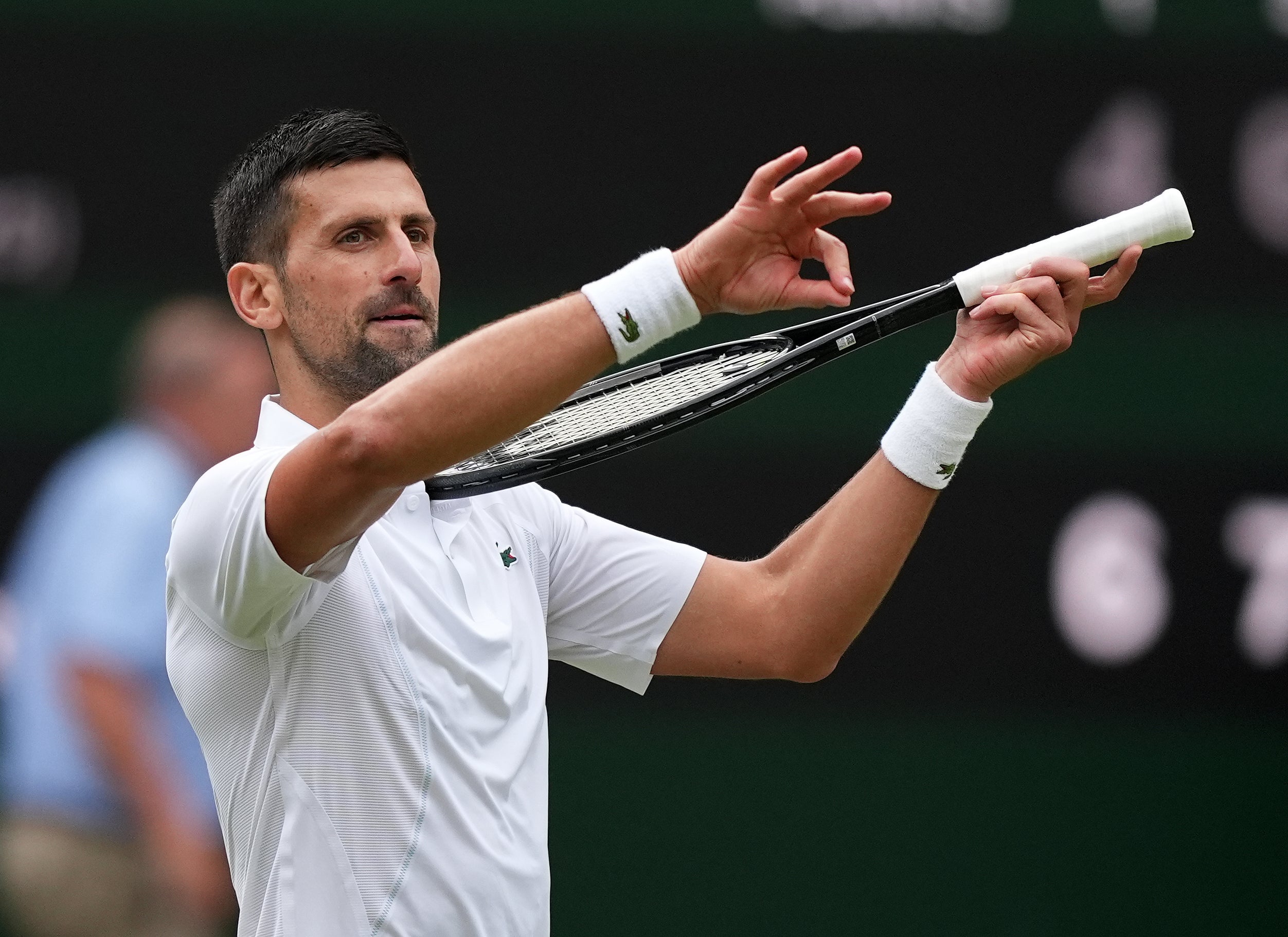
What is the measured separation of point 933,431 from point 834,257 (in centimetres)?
31

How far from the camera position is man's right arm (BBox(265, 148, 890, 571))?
6.37 ft

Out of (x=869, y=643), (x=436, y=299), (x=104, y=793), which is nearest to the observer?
(x=436, y=299)

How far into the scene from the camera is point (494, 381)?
1.94 metres

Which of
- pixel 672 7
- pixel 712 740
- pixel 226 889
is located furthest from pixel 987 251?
pixel 226 889

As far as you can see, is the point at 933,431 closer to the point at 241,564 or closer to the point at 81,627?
the point at 241,564

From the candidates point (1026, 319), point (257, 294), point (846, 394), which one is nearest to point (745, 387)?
point (1026, 319)

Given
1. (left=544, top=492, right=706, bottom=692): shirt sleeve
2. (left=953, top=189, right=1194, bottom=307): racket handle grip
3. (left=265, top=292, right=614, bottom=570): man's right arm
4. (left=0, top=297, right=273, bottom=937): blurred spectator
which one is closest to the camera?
(left=265, top=292, right=614, bottom=570): man's right arm

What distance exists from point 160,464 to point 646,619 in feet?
4.81

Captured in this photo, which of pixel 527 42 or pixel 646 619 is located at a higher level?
pixel 527 42

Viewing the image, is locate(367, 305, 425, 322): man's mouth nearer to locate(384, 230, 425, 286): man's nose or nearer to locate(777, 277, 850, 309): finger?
locate(384, 230, 425, 286): man's nose

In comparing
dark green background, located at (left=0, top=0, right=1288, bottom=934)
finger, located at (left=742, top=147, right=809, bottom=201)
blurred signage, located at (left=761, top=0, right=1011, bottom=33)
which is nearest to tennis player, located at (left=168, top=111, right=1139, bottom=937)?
finger, located at (left=742, top=147, right=809, bottom=201)

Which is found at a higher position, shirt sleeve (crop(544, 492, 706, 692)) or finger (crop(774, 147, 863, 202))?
finger (crop(774, 147, 863, 202))

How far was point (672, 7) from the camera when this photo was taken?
12.6 ft

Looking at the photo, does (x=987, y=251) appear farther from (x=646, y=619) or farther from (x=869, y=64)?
(x=646, y=619)
